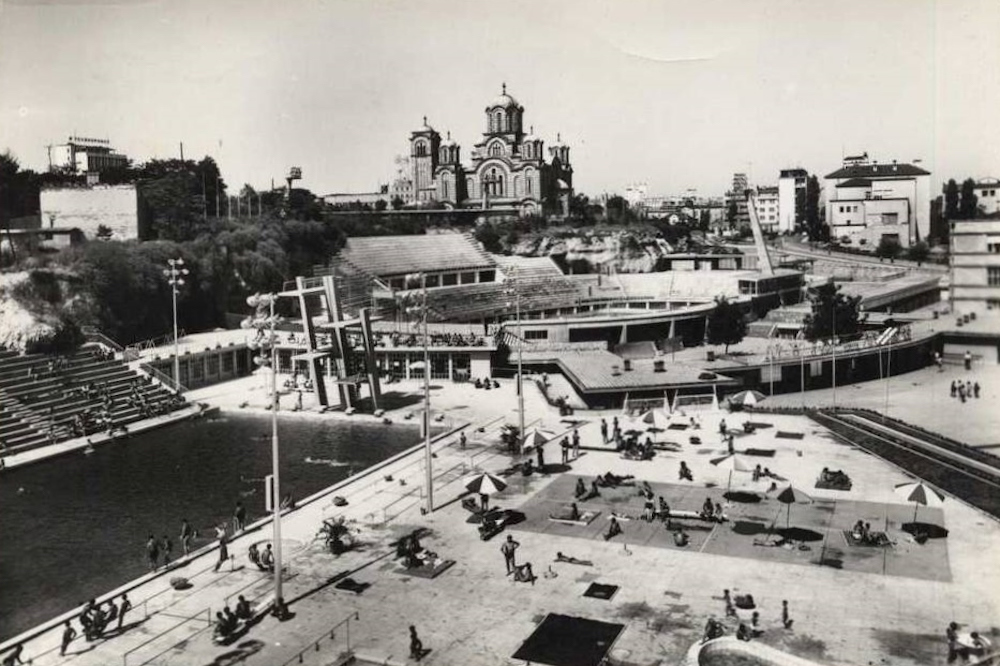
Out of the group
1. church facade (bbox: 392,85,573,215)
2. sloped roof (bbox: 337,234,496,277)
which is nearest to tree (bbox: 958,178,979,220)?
sloped roof (bbox: 337,234,496,277)

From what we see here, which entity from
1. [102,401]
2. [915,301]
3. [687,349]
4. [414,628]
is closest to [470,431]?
[102,401]

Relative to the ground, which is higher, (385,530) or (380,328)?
(380,328)

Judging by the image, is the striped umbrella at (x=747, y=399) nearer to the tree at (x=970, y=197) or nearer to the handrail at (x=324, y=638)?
the tree at (x=970, y=197)

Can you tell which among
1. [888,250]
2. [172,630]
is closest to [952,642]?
[172,630]

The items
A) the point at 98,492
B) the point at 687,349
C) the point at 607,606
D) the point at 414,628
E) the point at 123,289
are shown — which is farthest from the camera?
the point at 687,349

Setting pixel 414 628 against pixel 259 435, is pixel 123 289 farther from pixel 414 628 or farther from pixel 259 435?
pixel 414 628

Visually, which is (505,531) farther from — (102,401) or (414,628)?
(102,401)

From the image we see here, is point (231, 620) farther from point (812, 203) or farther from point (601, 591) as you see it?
point (812, 203)

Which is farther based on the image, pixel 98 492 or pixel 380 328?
pixel 380 328

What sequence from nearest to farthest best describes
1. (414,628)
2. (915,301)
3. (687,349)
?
1. (414,628)
2. (687,349)
3. (915,301)
